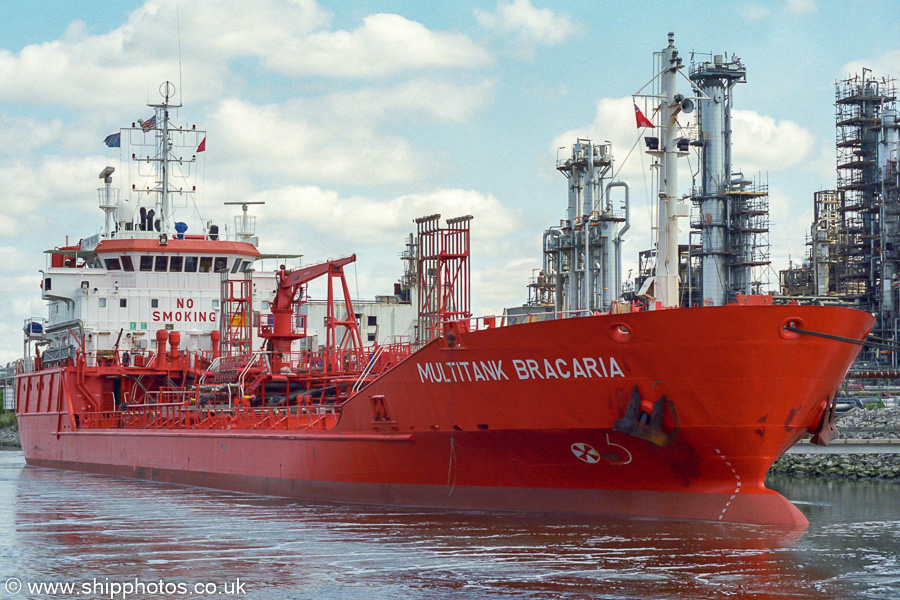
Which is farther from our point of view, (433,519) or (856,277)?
(856,277)

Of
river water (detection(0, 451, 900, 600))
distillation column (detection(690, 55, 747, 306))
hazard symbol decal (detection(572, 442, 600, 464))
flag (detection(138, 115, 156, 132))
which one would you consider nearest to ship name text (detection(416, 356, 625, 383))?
hazard symbol decal (detection(572, 442, 600, 464))

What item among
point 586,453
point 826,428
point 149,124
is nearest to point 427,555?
point 586,453

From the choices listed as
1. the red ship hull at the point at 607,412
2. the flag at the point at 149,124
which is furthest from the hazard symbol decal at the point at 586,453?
the flag at the point at 149,124

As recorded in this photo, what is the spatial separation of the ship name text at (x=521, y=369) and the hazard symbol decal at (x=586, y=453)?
100cm

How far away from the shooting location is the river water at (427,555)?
37.7 ft

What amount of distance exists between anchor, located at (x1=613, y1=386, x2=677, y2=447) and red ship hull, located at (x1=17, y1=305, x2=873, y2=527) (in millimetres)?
47

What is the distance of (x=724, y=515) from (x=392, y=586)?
538cm

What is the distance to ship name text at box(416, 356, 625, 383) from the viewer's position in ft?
49.0

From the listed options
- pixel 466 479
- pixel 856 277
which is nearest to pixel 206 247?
pixel 466 479

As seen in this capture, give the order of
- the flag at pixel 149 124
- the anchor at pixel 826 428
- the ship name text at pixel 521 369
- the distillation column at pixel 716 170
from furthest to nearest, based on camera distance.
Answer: the distillation column at pixel 716 170 → the flag at pixel 149 124 → the anchor at pixel 826 428 → the ship name text at pixel 521 369

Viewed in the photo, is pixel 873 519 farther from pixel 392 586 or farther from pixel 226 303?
pixel 226 303

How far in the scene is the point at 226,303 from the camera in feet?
99.7

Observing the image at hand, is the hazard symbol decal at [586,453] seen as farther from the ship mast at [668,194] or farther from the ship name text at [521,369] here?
the ship mast at [668,194]

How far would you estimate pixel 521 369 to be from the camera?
51.2 ft
